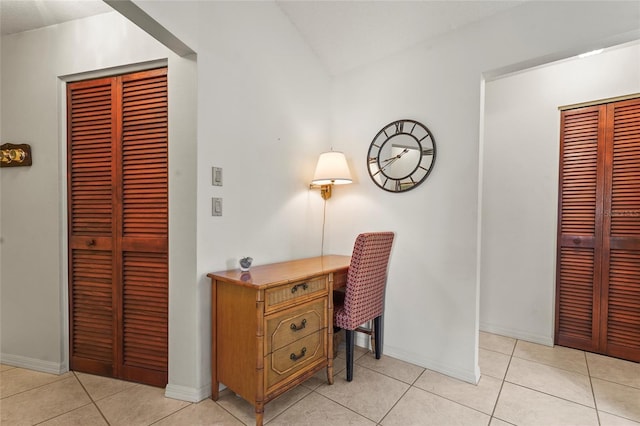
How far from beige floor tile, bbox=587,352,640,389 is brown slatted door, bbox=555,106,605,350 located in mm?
145

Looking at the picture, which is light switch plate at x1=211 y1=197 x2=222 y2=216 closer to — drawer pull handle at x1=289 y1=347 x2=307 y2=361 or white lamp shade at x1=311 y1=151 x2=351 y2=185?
white lamp shade at x1=311 y1=151 x2=351 y2=185

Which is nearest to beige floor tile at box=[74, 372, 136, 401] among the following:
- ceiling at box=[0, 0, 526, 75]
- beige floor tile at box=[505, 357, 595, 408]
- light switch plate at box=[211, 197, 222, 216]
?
light switch plate at box=[211, 197, 222, 216]

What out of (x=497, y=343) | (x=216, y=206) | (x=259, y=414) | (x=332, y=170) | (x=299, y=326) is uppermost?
(x=332, y=170)

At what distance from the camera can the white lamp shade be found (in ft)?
7.88

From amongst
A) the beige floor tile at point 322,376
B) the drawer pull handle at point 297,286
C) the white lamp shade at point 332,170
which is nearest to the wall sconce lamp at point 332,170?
the white lamp shade at point 332,170

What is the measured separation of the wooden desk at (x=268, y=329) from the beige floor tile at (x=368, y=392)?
4.1 inches

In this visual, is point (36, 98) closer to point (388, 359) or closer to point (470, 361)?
point (388, 359)

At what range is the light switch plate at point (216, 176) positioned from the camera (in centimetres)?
184

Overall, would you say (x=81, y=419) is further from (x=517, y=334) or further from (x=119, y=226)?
(x=517, y=334)

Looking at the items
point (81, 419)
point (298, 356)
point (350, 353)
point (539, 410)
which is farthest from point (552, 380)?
point (81, 419)

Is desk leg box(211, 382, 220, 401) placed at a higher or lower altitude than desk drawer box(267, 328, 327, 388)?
lower

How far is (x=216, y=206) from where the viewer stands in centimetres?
186

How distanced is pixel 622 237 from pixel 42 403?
14.0 feet

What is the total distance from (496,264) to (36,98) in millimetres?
4122
